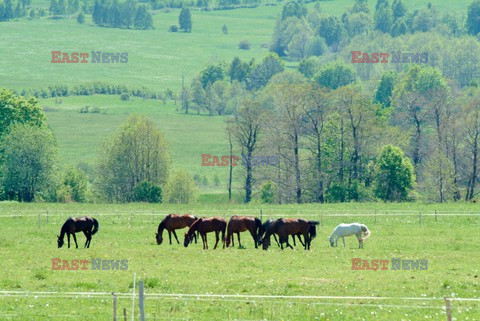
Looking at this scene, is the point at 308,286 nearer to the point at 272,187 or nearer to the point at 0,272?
the point at 0,272

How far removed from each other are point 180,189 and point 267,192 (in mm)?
7873

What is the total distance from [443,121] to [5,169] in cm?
4080

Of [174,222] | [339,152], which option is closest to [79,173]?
[339,152]

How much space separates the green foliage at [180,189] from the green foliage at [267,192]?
634 cm

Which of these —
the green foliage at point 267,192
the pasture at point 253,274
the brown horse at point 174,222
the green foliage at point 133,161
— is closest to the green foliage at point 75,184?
the green foliage at point 133,161

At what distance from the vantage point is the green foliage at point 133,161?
9544 cm

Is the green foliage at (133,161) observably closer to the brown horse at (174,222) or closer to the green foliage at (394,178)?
the green foliage at (394,178)

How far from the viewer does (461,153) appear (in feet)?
314

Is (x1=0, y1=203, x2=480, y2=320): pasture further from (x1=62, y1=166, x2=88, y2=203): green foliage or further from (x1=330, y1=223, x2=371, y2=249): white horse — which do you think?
(x1=62, y1=166, x2=88, y2=203): green foliage

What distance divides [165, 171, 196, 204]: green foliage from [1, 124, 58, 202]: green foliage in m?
10.4

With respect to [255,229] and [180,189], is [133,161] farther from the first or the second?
[255,229]

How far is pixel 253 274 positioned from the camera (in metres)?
34.6

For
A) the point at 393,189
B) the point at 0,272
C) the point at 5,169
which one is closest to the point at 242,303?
the point at 0,272

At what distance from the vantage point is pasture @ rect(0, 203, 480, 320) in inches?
1083
